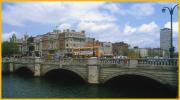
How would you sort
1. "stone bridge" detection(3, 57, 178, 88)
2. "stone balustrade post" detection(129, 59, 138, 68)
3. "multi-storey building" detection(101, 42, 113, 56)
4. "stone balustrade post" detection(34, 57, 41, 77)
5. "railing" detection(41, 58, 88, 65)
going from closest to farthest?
"stone bridge" detection(3, 57, 178, 88) < "stone balustrade post" detection(129, 59, 138, 68) < "railing" detection(41, 58, 88, 65) < "stone balustrade post" detection(34, 57, 41, 77) < "multi-storey building" detection(101, 42, 113, 56)

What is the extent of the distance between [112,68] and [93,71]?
101 inches

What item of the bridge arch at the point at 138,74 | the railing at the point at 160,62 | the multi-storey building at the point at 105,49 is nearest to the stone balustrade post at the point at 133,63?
the railing at the point at 160,62

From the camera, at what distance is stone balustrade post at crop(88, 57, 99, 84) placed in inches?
1237

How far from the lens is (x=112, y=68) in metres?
30.0

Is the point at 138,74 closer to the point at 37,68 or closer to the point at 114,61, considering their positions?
the point at 114,61

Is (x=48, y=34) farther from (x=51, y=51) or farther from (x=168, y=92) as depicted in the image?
(x=168, y=92)

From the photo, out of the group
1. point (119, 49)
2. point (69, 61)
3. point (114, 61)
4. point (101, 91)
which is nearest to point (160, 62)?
point (114, 61)

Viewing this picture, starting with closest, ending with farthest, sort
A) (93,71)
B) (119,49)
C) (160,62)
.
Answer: (160,62) → (93,71) → (119,49)

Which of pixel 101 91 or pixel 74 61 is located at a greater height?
pixel 74 61

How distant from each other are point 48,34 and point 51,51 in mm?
7132

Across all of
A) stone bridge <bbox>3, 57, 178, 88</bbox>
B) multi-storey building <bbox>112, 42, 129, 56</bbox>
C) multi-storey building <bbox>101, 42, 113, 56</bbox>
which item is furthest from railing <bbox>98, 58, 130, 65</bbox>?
multi-storey building <bbox>112, 42, 129, 56</bbox>

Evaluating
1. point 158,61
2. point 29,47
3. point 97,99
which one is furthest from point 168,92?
point 29,47

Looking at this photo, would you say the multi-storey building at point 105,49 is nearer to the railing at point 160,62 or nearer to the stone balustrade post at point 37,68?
the stone balustrade post at point 37,68

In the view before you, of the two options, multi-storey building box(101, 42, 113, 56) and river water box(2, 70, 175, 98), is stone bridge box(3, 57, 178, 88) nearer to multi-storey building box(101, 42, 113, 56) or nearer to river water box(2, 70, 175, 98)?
river water box(2, 70, 175, 98)
